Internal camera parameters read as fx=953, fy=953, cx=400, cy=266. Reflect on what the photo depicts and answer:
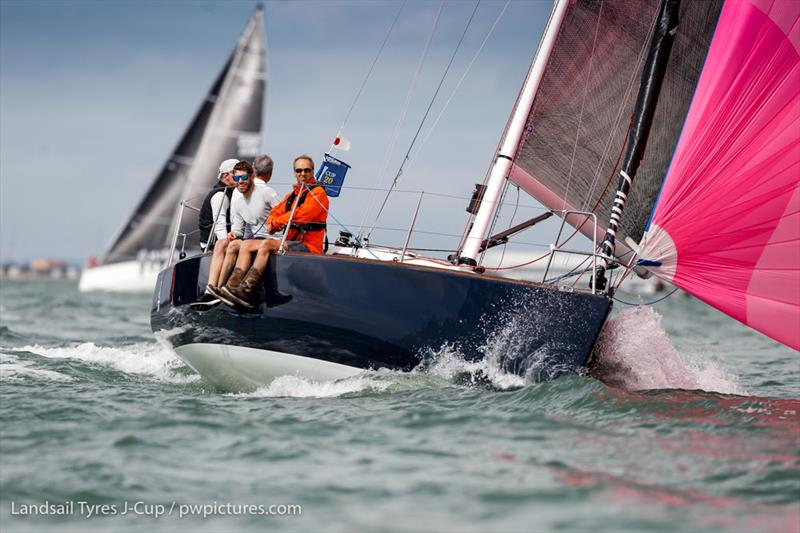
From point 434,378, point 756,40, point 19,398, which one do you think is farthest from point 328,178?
point 756,40

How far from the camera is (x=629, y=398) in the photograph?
661 cm

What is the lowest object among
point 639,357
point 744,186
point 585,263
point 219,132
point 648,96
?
point 639,357

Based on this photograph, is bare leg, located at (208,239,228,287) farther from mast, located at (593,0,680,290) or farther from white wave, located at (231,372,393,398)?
mast, located at (593,0,680,290)

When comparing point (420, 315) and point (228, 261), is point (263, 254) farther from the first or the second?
point (420, 315)

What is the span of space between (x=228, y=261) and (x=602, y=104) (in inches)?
155

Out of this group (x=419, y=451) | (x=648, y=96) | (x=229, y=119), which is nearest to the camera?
(x=419, y=451)

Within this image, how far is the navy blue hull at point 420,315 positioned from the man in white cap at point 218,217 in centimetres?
55

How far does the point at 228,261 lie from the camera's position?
7.09 m

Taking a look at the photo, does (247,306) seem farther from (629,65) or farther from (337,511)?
(629,65)

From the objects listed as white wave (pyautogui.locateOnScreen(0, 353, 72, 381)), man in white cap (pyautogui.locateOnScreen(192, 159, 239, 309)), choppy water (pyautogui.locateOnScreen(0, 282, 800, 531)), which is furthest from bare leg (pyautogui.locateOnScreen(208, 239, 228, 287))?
white wave (pyautogui.locateOnScreen(0, 353, 72, 381))

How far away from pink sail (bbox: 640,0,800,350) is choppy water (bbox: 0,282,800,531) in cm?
67

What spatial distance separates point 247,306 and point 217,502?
9.02 ft

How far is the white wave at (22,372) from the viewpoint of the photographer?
7.86 meters

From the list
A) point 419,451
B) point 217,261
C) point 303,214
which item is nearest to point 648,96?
point 303,214
